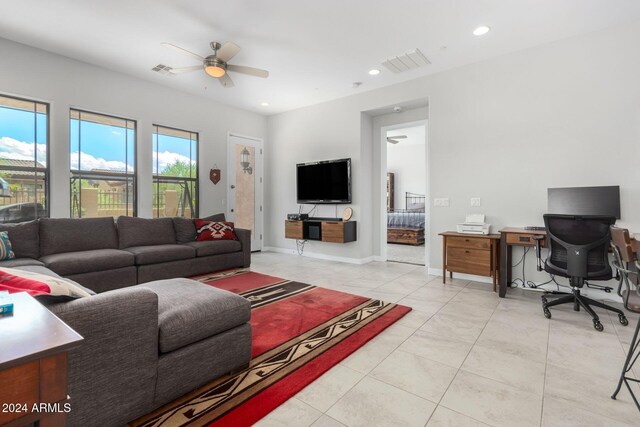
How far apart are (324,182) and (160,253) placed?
122 inches

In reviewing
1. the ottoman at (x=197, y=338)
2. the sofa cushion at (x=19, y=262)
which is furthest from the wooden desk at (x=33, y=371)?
the sofa cushion at (x=19, y=262)

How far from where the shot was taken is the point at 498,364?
2.08 meters

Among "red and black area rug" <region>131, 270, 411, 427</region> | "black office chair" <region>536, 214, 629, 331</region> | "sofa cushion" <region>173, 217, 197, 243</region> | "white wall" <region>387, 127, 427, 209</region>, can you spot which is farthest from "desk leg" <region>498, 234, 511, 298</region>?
"white wall" <region>387, 127, 427, 209</region>

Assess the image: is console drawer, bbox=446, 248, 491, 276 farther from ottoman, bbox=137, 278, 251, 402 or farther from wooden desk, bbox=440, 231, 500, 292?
ottoman, bbox=137, 278, 251, 402

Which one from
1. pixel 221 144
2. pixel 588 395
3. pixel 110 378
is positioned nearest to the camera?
pixel 110 378

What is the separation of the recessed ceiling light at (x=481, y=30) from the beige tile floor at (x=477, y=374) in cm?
304

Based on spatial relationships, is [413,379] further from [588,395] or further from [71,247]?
[71,247]

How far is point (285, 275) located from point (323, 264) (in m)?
1.06

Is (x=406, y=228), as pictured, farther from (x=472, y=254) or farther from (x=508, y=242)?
(x=508, y=242)

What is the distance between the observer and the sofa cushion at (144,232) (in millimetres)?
4168

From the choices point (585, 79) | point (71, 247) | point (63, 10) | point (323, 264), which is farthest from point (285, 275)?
point (585, 79)

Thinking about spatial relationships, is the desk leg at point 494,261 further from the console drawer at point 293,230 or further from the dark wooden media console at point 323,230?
the console drawer at point 293,230

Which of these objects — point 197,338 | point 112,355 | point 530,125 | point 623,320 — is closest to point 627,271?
point 623,320

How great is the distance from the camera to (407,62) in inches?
166
